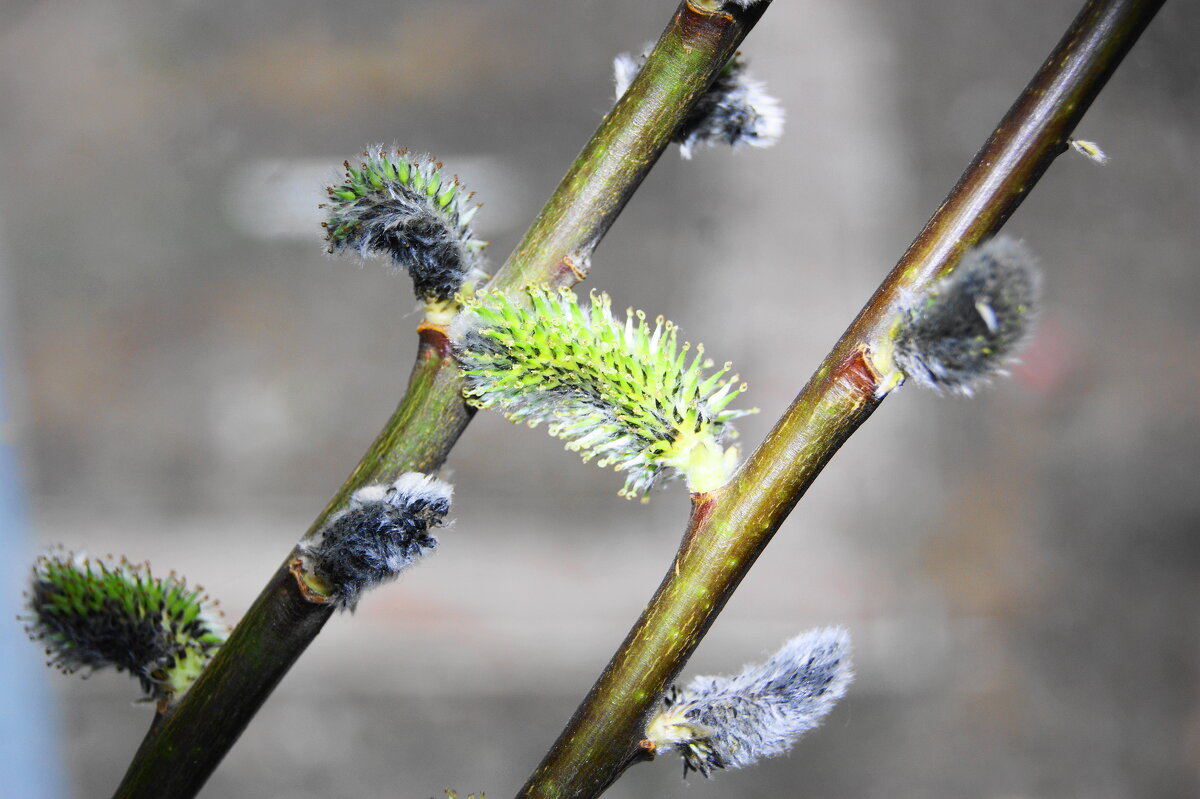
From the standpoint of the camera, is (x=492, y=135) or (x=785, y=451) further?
(x=492, y=135)

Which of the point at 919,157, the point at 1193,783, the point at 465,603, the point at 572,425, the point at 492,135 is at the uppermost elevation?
the point at 919,157

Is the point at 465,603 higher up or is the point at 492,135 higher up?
the point at 492,135

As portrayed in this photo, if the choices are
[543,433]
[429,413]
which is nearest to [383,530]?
[429,413]

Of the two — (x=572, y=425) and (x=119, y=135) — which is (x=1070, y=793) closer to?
(x=572, y=425)

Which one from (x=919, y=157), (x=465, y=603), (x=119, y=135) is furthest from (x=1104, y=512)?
(x=119, y=135)

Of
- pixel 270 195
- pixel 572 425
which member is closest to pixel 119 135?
pixel 270 195

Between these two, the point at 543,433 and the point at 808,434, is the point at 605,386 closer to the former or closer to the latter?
the point at 808,434

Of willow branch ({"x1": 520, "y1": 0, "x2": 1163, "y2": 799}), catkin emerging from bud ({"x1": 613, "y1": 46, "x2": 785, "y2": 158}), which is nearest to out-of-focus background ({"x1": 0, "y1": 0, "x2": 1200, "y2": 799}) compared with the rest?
catkin emerging from bud ({"x1": 613, "y1": 46, "x2": 785, "y2": 158})
